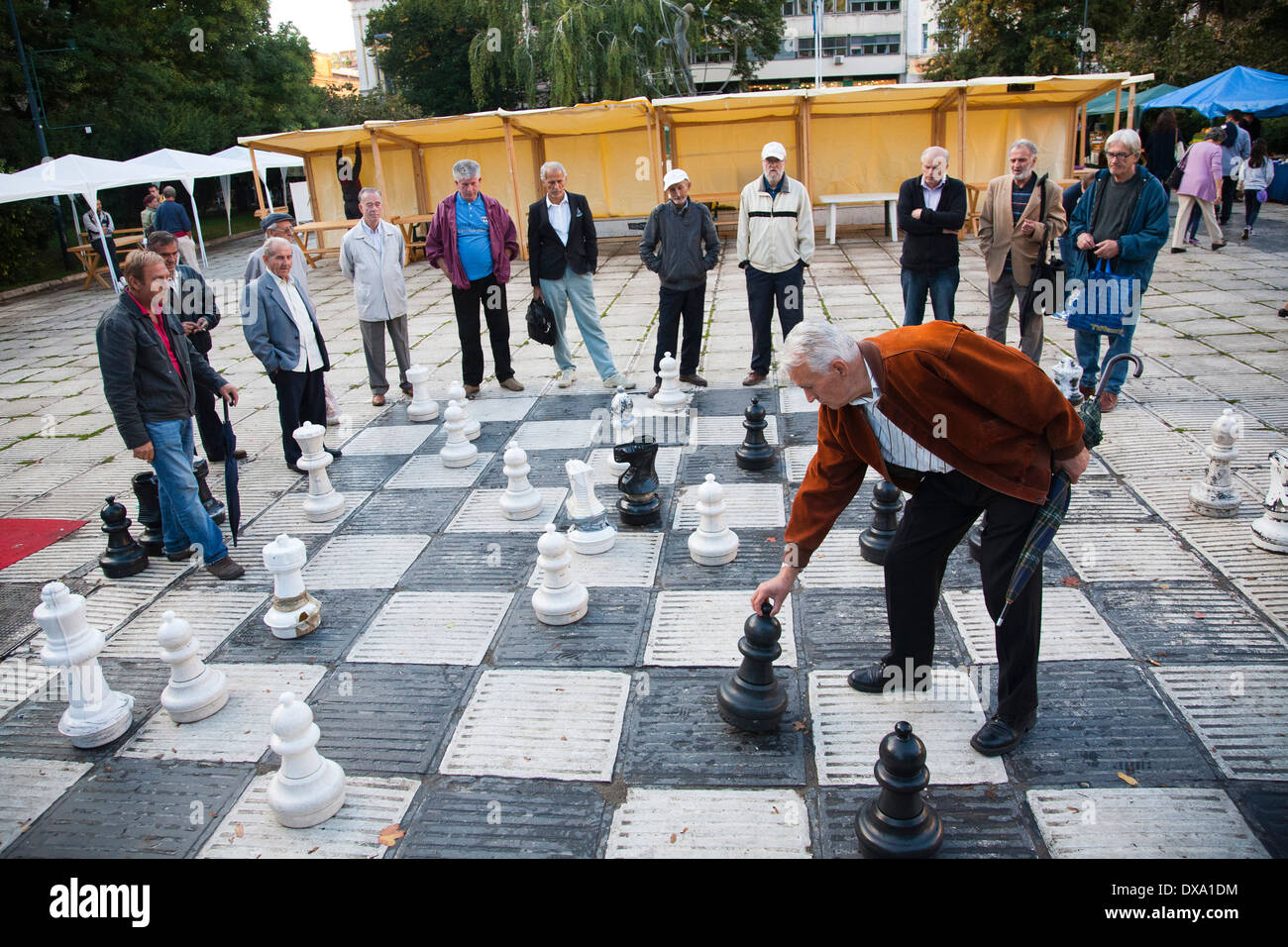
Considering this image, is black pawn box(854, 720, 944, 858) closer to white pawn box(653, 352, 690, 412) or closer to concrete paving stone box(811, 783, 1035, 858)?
concrete paving stone box(811, 783, 1035, 858)

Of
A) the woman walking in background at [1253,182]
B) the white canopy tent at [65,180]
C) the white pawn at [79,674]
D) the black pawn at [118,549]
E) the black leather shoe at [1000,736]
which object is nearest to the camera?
the black leather shoe at [1000,736]

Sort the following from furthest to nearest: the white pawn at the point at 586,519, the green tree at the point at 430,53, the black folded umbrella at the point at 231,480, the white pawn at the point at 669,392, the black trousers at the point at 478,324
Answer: the green tree at the point at 430,53, the black trousers at the point at 478,324, the white pawn at the point at 669,392, the black folded umbrella at the point at 231,480, the white pawn at the point at 586,519

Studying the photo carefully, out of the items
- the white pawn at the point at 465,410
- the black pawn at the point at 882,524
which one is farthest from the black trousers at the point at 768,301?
the black pawn at the point at 882,524

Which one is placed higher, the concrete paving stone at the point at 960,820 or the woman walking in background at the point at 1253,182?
the woman walking in background at the point at 1253,182

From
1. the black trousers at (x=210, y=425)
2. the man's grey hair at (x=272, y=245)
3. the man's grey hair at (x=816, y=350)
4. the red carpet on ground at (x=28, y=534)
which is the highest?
the man's grey hair at (x=272, y=245)

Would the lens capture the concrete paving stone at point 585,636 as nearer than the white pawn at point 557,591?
Yes

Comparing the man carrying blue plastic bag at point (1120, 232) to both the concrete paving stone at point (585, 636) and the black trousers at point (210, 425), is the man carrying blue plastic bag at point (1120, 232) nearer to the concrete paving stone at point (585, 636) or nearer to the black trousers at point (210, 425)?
the concrete paving stone at point (585, 636)

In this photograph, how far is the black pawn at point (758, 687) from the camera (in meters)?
3.06

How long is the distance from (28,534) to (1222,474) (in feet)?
23.3

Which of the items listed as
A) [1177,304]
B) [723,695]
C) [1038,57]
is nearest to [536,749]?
[723,695]

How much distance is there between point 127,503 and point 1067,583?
19.2ft

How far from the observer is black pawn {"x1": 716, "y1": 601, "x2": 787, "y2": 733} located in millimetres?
3061

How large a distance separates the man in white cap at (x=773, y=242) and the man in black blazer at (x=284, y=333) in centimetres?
338

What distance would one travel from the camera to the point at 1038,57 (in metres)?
27.5
